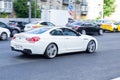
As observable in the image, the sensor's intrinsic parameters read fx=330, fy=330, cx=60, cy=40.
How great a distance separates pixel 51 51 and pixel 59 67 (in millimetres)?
2155

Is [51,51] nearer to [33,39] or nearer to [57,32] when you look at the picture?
[33,39]

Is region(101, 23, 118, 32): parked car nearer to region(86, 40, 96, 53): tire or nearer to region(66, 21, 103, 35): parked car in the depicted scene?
region(66, 21, 103, 35): parked car

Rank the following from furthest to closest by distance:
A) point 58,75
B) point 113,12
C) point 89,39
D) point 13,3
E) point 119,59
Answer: point 113,12
point 13,3
point 89,39
point 119,59
point 58,75

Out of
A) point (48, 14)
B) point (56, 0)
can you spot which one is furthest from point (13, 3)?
point (48, 14)

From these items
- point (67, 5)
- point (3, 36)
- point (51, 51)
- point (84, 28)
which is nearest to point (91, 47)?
point (51, 51)

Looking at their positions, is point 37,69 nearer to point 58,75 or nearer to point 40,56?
point 58,75

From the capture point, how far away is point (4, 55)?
13219 millimetres

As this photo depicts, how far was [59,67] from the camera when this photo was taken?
34.9ft

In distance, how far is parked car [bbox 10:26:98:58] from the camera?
12336mm

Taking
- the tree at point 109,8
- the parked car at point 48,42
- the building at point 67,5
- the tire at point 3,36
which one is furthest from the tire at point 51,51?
the tree at point 109,8

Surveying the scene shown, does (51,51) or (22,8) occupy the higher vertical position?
(22,8)

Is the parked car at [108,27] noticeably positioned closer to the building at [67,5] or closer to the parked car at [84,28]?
the parked car at [84,28]

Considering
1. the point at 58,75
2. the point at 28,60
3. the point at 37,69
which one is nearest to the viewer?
the point at 58,75

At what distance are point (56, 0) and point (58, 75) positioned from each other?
54789 mm
